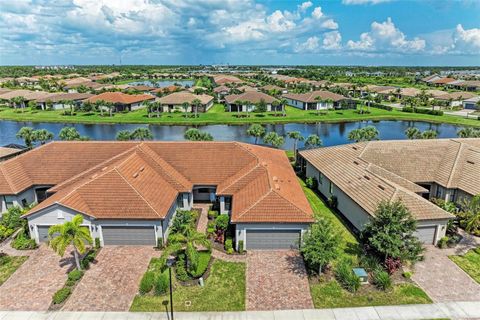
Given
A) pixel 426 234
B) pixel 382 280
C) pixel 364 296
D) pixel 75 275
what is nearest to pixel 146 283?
pixel 75 275

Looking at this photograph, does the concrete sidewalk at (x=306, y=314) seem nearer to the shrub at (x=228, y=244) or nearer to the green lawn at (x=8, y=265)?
the green lawn at (x=8, y=265)

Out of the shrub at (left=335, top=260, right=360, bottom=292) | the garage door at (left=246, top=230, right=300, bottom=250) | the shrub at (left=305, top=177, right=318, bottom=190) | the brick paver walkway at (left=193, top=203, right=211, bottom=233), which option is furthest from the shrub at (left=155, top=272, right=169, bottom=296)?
the shrub at (left=305, top=177, right=318, bottom=190)

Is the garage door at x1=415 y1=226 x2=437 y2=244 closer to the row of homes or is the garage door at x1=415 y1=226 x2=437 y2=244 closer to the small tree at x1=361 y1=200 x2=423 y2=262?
the row of homes

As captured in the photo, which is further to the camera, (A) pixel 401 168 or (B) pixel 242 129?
(B) pixel 242 129

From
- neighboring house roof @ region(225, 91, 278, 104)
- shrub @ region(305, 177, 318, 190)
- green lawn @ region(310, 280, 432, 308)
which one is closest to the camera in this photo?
green lawn @ region(310, 280, 432, 308)

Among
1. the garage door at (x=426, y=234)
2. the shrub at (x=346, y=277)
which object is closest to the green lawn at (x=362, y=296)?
the shrub at (x=346, y=277)

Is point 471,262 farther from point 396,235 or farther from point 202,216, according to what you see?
point 202,216

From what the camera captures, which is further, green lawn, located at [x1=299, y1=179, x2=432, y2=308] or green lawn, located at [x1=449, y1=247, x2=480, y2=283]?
green lawn, located at [x1=449, y1=247, x2=480, y2=283]
